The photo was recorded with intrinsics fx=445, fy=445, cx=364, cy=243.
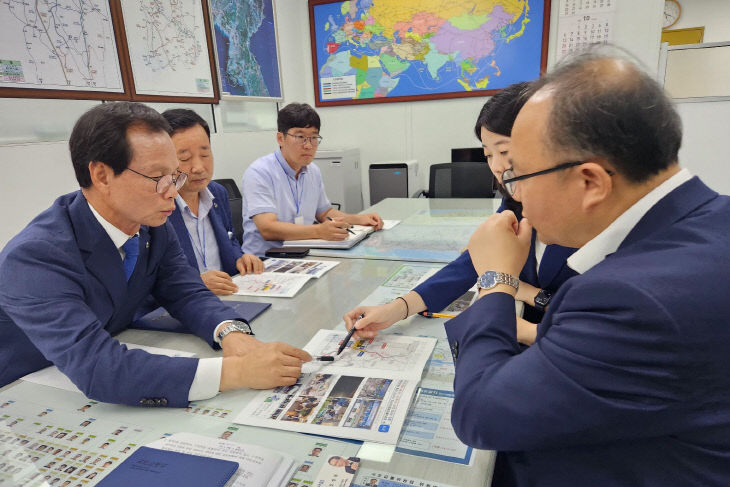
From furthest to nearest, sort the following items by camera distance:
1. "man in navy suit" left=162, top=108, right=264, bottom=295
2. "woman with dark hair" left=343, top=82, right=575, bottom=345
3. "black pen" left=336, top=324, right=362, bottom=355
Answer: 1. "man in navy suit" left=162, top=108, right=264, bottom=295
2. "woman with dark hair" left=343, top=82, right=575, bottom=345
3. "black pen" left=336, top=324, right=362, bottom=355

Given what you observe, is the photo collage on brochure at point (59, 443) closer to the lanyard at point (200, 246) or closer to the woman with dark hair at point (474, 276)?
the woman with dark hair at point (474, 276)

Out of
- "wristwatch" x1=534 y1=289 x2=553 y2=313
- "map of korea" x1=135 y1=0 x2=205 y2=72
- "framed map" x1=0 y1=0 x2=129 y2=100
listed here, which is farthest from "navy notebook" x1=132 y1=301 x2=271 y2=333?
"map of korea" x1=135 y1=0 x2=205 y2=72

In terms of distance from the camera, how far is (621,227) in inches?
24.5

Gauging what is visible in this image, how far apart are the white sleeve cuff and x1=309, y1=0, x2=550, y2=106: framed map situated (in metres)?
3.78

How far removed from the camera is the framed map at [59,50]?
2.07m

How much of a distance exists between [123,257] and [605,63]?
1.20 m

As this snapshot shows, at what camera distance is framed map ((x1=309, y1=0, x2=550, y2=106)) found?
152 inches

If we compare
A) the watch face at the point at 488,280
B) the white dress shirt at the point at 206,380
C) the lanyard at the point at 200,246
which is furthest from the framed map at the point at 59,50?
the watch face at the point at 488,280

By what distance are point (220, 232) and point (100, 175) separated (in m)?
0.89

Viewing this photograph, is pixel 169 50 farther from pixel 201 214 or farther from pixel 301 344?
pixel 301 344

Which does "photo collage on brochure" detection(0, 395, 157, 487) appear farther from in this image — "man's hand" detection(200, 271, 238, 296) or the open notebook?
the open notebook

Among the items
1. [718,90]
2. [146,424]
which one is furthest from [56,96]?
[718,90]

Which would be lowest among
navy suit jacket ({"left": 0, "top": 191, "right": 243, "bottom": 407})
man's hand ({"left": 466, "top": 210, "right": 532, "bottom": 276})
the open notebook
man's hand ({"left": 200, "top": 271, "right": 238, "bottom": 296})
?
the open notebook

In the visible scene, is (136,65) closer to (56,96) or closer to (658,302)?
(56,96)
